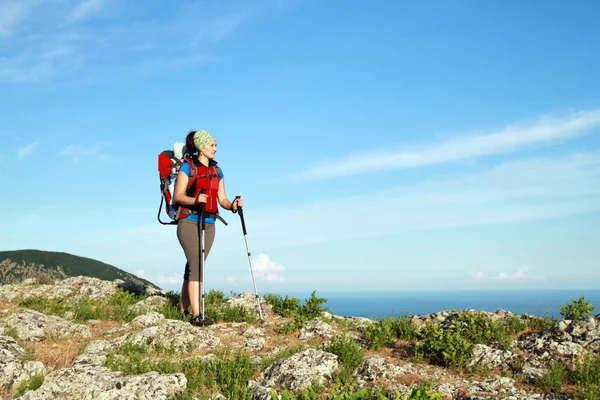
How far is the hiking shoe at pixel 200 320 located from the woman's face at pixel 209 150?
3540 mm

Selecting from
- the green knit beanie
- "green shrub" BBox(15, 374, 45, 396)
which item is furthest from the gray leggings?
"green shrub" BBox(15, 374, 45, 396)

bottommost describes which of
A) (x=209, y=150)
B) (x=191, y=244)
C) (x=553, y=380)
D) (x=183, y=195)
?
(x=553, y=380)

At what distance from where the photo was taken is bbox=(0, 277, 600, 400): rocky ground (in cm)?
705

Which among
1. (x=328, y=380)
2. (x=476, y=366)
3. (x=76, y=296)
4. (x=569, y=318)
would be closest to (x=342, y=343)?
(x=328, y=380)

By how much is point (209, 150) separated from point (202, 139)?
0.28 meters

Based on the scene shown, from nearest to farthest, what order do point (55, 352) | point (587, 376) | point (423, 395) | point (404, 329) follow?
point (423, 395) → point (587, 376) → point (55, 352) → point (404, 329)

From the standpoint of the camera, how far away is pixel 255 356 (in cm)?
902

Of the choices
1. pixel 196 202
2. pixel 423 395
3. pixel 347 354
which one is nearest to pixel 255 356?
pixel 347 354

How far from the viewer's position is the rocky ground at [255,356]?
705cm

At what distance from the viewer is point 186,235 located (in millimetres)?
11391

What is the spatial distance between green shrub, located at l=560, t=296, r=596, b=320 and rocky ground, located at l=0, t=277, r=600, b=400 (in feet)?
1.00

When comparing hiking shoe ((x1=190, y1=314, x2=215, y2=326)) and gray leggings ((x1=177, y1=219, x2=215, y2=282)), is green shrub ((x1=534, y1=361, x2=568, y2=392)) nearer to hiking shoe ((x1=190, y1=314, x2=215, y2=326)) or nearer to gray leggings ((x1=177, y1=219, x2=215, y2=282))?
hiking shoe ((x1=190, y1=314, x2=215, y2=326))

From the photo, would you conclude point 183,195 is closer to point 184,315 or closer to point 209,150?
point 209,150

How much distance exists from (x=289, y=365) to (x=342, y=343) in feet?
3.55
